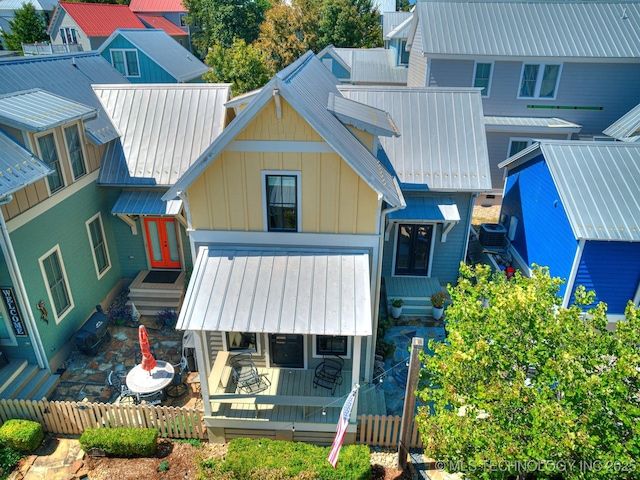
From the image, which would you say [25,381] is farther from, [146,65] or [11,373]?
[146,65]

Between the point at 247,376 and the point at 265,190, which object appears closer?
the point at 265,190

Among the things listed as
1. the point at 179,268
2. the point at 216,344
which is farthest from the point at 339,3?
the point at 216,344

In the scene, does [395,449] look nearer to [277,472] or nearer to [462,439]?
[277,472]

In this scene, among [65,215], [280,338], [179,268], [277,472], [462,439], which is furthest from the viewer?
[179,268]

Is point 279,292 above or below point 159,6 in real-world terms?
below

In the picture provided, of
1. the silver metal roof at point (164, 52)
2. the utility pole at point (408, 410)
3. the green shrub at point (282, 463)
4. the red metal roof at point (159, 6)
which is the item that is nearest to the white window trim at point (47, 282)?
the green shrub at point (282, 463)

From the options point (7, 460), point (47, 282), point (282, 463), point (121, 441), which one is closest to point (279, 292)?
point (282, 463)

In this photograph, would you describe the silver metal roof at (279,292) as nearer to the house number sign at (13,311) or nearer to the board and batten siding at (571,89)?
the house number sign at (13,311)
